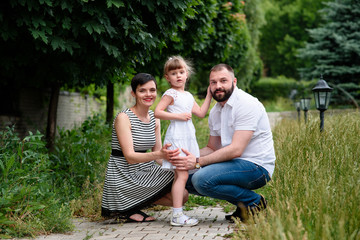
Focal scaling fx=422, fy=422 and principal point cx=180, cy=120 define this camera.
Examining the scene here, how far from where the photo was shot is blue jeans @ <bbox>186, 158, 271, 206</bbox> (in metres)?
4.08

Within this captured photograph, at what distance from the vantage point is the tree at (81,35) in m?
4.86

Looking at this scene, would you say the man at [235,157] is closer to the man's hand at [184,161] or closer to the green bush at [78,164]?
the man's hand at [184,161]

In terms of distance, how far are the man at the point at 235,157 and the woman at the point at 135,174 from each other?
1.27 ft

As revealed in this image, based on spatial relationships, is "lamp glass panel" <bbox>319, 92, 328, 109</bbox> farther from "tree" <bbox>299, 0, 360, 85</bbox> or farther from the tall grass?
"tree" <bbox>299, 0, 360, 85</bbox>

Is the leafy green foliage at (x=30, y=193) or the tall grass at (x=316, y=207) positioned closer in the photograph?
the tall grass at (x=316, y=207)

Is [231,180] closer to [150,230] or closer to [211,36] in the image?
[150,230]

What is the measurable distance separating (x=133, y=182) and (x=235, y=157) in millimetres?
1097

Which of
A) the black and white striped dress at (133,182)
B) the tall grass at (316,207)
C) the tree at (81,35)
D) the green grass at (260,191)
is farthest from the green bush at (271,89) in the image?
the black and white striped dress at (133,182)

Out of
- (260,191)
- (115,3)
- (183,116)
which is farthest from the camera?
(260,191)

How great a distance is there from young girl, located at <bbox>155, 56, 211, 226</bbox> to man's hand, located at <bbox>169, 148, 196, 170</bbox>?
85 mm

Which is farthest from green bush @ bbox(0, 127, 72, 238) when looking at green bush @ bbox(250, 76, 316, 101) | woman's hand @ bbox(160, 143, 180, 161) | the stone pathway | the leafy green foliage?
green bush @ bbox(250, 76, 316, 101)

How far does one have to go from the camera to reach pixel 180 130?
435 centimetres

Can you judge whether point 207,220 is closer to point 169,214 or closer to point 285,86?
point 169,214

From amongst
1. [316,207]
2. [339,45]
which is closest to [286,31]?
[339,45]
